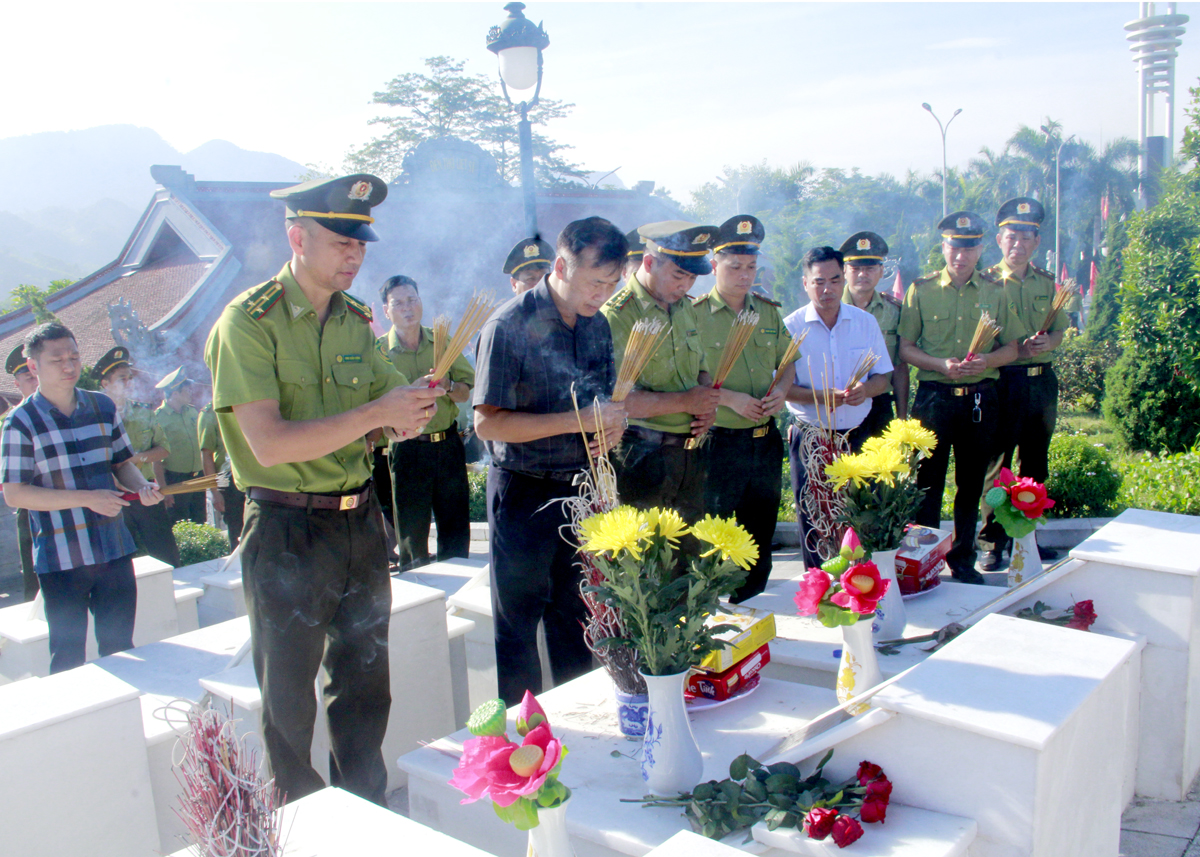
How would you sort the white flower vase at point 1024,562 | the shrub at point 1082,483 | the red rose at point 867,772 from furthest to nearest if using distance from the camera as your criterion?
1. the shrub at point 1082,483
2. the white flower vase at point 1024,562
3. the red rose at point 867,772

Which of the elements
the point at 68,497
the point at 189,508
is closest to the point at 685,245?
the point at 68,497

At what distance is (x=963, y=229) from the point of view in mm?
4254

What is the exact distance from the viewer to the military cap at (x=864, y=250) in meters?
4.49

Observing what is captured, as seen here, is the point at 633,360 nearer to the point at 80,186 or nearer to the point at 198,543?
the point at 198,543

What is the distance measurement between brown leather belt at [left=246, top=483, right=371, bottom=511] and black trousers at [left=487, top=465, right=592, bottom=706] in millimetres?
494

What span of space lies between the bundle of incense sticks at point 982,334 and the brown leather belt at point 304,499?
3223mm

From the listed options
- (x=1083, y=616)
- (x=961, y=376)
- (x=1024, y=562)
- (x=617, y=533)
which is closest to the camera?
(x=617, y=533)

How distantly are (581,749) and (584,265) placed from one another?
1335 millimetres

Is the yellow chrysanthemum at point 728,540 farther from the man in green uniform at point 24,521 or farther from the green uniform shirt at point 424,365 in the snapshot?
the man in green uniform at point 24,521

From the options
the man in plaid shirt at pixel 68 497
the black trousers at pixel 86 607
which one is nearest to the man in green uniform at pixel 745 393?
the man in plaid shirt at pixel 68 497

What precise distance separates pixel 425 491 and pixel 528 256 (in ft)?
5.13

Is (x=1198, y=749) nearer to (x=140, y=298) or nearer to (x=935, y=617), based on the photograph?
(x=935, y=617)

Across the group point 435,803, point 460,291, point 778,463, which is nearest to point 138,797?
point 435,803

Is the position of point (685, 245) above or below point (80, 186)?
below
